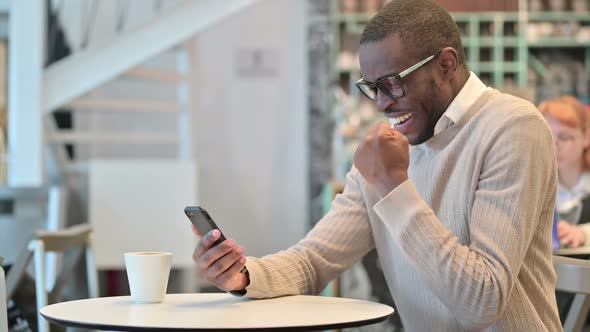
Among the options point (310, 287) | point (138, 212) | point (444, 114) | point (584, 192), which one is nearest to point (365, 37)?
point (444, 114)

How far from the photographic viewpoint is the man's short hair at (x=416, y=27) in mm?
1685

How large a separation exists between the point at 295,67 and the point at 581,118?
400 centimetres

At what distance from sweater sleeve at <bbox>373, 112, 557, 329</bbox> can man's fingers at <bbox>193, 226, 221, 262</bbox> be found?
0.29 m

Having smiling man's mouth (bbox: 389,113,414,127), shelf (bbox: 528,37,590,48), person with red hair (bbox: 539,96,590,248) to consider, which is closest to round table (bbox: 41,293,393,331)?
smiling man's mouth (bbox: 389,113,414,127)

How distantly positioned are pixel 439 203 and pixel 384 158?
210 mm

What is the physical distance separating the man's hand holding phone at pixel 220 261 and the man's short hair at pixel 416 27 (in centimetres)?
45

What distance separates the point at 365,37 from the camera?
172 centimetres

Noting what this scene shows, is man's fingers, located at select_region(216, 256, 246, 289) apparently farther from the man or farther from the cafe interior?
the cafe interior

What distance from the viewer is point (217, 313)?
1.46 meters

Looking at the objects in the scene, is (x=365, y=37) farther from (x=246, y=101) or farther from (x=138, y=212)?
(x=246, y=101)

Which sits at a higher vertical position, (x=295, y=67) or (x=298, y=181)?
(x=295, y=67)

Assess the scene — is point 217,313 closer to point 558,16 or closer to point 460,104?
point 460,104

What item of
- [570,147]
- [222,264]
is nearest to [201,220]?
[222,264]

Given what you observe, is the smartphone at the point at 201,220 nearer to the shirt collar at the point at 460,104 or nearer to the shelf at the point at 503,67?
the shirt collar at the point at 460,104
